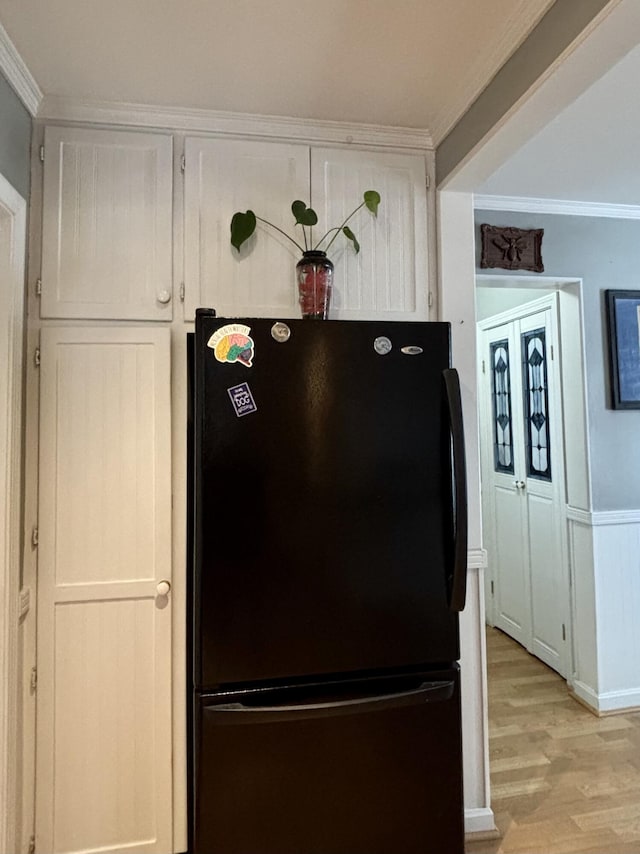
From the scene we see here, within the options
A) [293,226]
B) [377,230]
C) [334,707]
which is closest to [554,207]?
[377,230]

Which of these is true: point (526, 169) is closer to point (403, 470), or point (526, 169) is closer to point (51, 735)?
point (403, 470)

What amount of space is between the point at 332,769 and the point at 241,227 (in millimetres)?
1591

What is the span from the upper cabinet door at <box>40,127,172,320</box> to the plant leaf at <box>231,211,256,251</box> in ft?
0.73

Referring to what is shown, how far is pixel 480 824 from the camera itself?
187cm

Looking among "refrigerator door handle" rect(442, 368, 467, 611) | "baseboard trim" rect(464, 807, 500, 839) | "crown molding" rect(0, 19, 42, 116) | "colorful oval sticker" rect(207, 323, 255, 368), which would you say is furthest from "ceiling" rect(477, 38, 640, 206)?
"baseboard trim" rect(464, 807, 500, 839)

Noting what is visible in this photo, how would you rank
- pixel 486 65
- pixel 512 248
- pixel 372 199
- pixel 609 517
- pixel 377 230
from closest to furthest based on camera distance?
pixel 486 65
pixel 372 199
pixel 377 230
pixel 512 248
pixel 609 517

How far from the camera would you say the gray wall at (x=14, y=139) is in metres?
1.53

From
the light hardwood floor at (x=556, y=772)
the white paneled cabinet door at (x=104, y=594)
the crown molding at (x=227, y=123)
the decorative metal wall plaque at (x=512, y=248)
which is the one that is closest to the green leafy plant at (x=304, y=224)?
the crown molding at (x=227, y=123)

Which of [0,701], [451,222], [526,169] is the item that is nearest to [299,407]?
[451,222]

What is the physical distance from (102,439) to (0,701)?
80 cm

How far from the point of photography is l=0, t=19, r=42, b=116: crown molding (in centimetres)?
147

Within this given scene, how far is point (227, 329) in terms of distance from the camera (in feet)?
4.45

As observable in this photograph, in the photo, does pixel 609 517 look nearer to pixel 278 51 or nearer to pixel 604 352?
pixel 604 352

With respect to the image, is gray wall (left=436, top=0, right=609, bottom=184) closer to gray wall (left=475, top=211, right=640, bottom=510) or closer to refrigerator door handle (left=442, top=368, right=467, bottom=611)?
refrigerator door handle (left=442, top=368, right=467, bottom=611)
